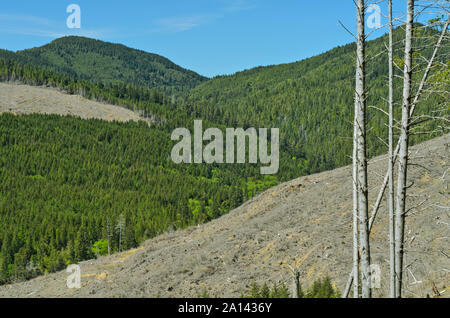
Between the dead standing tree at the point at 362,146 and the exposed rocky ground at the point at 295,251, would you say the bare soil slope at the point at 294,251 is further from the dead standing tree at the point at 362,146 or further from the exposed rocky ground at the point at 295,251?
the dead standing tree at the point at 362,146

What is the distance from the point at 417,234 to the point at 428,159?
9.49 meters

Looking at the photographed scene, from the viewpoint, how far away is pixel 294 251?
22703 mm

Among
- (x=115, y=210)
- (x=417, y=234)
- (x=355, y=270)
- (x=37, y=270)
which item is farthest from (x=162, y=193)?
(x=355, y=270)

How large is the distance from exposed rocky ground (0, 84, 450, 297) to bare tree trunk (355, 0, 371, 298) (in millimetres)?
6286

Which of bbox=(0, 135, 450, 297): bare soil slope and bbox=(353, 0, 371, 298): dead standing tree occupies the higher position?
bbox=(353, 0, 371, 298): dead standing tree

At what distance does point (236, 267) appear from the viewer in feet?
76.3

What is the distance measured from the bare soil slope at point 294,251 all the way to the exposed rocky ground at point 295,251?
Result: 5cm

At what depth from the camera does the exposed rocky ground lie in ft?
59.7

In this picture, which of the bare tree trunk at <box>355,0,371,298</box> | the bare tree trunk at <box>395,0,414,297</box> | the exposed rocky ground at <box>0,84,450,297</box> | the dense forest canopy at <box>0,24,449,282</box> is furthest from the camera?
the dense forest canopy at <box>0,24,449,282</box>

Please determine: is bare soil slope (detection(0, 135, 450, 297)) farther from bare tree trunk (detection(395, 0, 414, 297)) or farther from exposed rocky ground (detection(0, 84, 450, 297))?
bare tree trunk (detection(395, 0, 414, 297))

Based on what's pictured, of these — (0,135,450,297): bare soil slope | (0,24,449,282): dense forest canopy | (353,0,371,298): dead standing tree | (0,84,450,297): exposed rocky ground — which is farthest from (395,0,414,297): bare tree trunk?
(0,24,449,282): dense forest canopy

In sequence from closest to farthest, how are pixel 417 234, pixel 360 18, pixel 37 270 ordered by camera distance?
1. pixel 360 18
2. pixel 417 234
3. pixel 37 270

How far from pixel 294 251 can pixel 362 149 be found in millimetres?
14862
